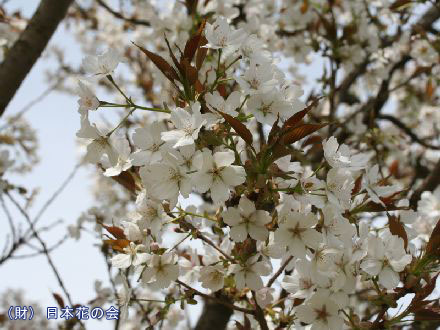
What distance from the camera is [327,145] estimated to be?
129 cm

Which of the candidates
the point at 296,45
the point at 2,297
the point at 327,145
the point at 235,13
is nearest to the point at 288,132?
the point at 327,145

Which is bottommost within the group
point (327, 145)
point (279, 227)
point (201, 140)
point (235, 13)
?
point (279, 227)

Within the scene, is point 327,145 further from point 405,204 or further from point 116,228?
point 116,228

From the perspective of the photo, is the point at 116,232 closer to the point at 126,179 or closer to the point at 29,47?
the point at 126,179

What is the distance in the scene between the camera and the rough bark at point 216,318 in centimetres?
287

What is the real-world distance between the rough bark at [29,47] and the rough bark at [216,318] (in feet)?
5.53

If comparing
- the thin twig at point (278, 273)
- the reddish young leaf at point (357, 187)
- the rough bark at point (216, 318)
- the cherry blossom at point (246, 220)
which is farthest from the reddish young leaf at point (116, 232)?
the rough bark at point (216, 318)

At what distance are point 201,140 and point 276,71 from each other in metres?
0.34

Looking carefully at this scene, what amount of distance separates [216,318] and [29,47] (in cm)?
188

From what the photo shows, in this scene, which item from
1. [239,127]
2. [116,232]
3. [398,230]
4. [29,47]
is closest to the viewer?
[239,127]

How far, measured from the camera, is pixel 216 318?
113 inches

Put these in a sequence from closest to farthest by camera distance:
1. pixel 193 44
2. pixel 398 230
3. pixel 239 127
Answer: pixel 239 127, pixel 193 44, pixel 398 230

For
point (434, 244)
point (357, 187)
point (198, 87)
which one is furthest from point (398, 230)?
point (198, 87)

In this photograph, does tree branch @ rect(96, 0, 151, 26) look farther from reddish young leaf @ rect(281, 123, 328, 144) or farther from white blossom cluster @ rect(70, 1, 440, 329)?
reddish young leaf @ rect(281, 123, 328, 144)
